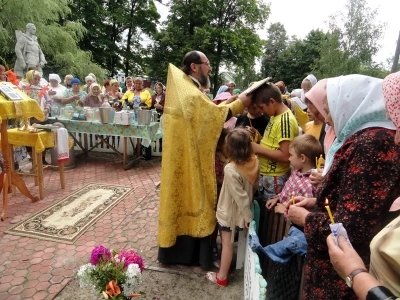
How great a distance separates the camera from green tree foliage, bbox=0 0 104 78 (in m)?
11.4

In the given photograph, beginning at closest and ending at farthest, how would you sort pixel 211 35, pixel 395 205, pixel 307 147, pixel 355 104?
pixel 395 205 < pixel 355 104 < pixel 307 147 < pixel 211 35

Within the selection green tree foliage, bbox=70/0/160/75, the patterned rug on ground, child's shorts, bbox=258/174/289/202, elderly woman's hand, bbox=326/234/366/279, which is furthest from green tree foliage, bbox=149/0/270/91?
elderly woman's hand, bbox=326/234/366/279

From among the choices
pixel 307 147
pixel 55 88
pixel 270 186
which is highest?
pixel 55 88

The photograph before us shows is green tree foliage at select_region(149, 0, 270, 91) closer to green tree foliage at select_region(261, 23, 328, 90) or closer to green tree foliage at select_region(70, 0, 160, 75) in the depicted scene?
green tree foliage at select_region(70, 0, 160, 75)

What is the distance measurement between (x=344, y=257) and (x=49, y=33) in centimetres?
1603

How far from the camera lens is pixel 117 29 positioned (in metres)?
24.0

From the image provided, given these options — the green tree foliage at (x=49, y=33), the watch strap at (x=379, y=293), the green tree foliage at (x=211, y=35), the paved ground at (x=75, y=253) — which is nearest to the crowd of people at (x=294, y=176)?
the watch strap at (x=379, y=293)

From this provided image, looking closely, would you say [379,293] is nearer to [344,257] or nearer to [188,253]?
[344,257]

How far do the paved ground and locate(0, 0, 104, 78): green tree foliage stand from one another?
9.39 m

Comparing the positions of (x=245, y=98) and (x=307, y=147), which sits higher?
(x=245, y=98)

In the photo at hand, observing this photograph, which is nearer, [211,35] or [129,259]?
[129,259]

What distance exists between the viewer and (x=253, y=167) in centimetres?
243

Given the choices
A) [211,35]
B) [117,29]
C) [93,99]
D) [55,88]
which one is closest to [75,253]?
[93,99]

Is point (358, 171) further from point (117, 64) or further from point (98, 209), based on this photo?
point (117, 64)
